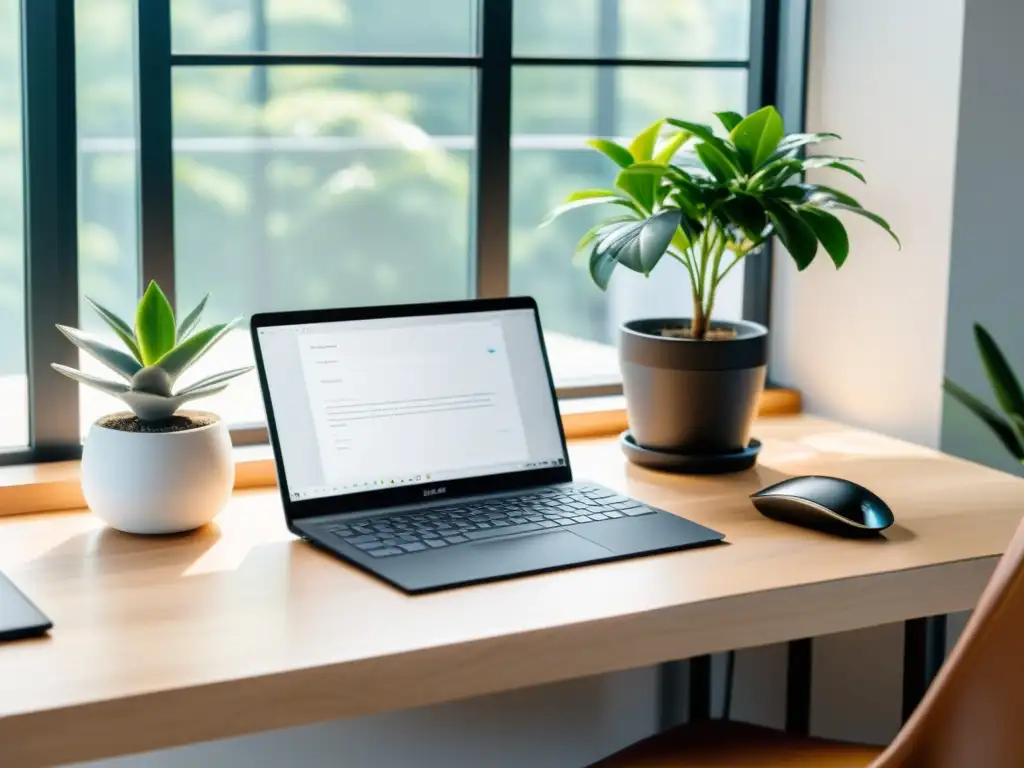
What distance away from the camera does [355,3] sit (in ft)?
6.45

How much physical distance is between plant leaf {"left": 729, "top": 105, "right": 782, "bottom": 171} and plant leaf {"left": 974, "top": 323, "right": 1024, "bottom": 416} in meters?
0.40

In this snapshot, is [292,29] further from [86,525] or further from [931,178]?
[931,178]

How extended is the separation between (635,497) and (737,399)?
0.22m

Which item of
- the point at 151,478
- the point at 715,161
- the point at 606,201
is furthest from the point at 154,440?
the point at 715,161

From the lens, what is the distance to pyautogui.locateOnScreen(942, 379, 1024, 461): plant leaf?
1.96 metres

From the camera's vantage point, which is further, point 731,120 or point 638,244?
point 731,120

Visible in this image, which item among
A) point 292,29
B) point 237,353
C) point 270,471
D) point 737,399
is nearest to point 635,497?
point 737,399

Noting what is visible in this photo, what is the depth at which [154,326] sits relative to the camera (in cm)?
159

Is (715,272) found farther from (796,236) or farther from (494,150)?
(494,150)

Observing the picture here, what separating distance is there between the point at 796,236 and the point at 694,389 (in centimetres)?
25

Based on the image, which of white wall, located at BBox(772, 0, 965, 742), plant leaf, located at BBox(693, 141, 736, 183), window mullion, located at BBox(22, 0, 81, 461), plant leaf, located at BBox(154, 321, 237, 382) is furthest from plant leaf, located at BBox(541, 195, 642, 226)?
window mullion, located at BBox(22, 0, 81, 461)

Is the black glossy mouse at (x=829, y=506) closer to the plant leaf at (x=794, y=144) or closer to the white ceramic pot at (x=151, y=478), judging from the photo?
the plant leaf at (x=794, y=144)

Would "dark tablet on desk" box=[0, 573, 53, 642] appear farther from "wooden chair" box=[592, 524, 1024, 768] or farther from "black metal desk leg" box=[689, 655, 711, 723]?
"black metal desk leg" box=[689, 655, 711, 723]

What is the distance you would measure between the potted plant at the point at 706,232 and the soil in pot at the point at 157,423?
0.52 meters
